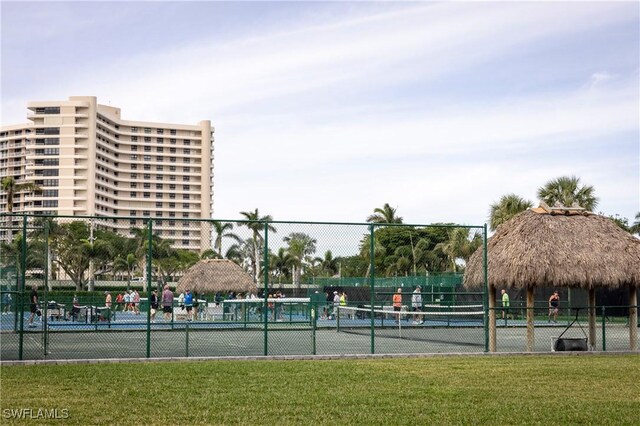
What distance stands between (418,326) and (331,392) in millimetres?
20476

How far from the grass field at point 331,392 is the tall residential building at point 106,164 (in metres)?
122

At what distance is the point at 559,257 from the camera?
22.2 meters

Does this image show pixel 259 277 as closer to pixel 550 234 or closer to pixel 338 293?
pixel 550 234

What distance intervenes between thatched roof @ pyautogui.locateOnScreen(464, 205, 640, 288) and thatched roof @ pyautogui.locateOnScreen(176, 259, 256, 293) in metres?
12.4

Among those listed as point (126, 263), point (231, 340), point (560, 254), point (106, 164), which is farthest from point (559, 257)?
point (106, 164)

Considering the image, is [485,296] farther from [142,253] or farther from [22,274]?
[22,274]

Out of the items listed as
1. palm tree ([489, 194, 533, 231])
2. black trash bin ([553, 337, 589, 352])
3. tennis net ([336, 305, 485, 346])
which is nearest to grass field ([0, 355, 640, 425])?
black trash bin ([553, 337, 589, 352])

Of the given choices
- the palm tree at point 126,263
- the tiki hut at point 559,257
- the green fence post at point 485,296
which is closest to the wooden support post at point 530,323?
the tiki hut at point 559,257

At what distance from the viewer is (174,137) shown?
172m

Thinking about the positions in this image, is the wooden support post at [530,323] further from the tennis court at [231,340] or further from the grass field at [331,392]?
the grass field at [331,392]

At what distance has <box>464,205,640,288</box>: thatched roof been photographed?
22078 millimetres

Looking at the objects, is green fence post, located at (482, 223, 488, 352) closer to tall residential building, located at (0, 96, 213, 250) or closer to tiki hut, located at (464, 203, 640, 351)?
tiki hut, located at (464, 203, 640, 351)

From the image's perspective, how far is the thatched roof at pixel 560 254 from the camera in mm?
22078

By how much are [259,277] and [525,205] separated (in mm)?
33256
